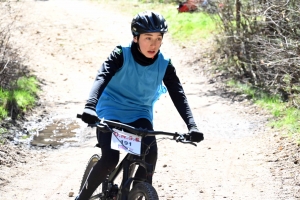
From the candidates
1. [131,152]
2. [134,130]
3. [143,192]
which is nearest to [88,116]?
[134,130]

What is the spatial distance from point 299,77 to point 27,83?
5609 mm

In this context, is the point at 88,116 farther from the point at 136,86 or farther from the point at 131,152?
the point at 136,86

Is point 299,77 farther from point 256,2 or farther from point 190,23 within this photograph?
point 190,23

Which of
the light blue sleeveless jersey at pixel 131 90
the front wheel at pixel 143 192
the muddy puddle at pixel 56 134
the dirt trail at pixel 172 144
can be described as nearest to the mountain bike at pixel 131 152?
the front wheel at pixel 143 192

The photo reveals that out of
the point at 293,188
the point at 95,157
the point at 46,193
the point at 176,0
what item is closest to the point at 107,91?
the point at 95,157

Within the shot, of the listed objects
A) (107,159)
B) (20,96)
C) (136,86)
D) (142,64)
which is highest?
(142,64)

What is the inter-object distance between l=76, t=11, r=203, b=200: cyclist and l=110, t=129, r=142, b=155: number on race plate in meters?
Answer: 0.14

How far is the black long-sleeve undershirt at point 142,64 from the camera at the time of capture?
4159 mm

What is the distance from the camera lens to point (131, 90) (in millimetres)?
4504

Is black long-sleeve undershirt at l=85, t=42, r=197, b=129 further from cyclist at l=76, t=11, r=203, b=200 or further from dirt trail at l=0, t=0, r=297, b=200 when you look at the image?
dirt trail at l=0, t=0, r=297, b=200

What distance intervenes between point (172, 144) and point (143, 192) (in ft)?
15.0

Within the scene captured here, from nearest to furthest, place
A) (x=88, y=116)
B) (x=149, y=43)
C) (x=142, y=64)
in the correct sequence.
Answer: (x=88, y=116)
(x=149, y=43)
(x=142, y=64)

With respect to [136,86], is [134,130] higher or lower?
lower

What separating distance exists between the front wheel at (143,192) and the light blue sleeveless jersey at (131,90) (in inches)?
24.2
